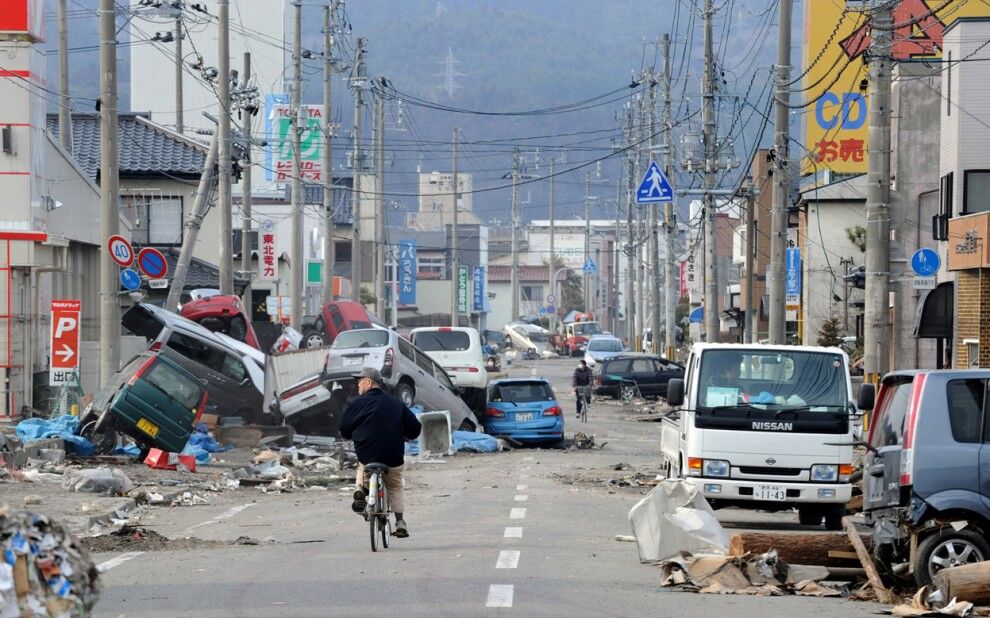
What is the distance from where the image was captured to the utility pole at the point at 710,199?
37.6 m

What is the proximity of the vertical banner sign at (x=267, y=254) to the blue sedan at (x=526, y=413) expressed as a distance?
29291mm

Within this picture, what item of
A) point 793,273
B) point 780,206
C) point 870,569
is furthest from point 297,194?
point 870,569

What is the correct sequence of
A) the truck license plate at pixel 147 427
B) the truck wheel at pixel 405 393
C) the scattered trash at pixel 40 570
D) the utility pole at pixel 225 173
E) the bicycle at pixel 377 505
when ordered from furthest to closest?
the utility pole at pixel 225 173, the truck wheel at pixel 405 393, the truck license plate at pixel 147 427, the bicycle at pixel 377 505, the scattered trash at pixel 40 570

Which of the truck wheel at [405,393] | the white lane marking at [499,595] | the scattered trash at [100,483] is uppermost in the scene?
the truck wheel at [405,393]

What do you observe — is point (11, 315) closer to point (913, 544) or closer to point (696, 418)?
point (696, 418)

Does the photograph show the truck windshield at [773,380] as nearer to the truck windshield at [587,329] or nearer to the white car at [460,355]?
the white car at [460,355]

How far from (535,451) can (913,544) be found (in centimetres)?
1905

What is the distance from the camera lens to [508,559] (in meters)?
13.2

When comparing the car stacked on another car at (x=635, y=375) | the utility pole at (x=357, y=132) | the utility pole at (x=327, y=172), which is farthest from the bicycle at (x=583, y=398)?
the utility pole at (x=357, y=132)

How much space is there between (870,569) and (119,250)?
16.5m

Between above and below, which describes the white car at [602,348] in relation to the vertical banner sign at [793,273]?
below

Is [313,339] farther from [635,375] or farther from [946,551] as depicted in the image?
[946,551]

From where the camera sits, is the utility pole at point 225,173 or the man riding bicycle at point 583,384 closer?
the utility pole at point 225,173

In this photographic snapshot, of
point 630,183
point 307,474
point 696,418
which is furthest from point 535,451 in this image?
point 630,183
